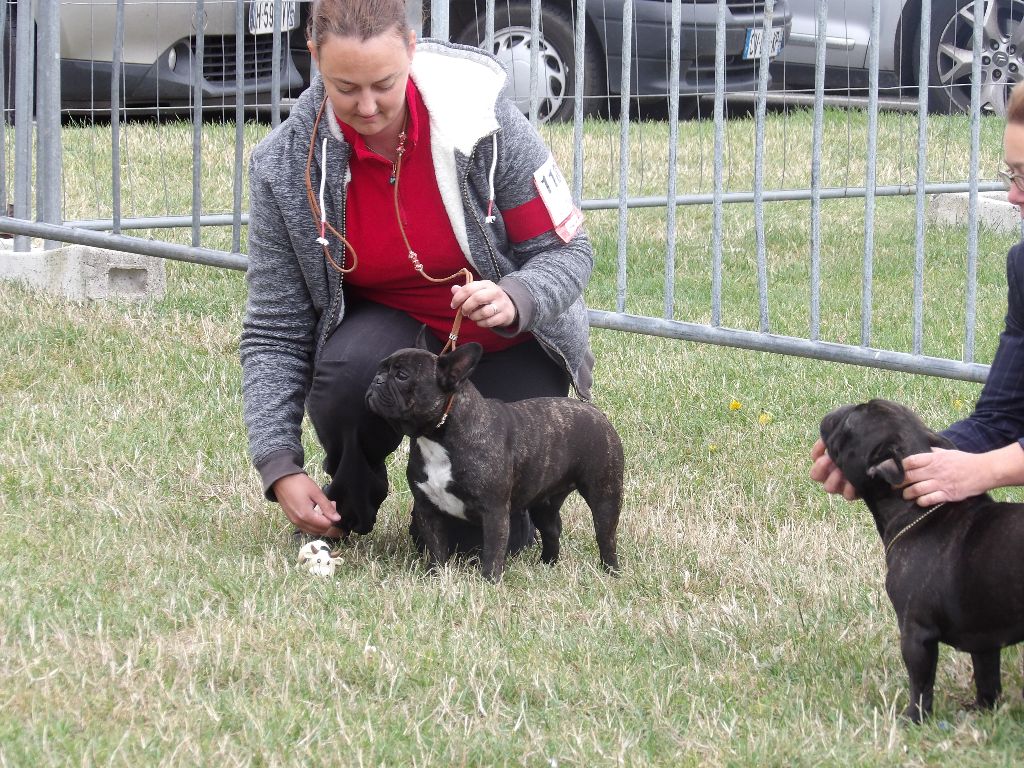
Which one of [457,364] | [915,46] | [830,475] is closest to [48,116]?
[457,364]

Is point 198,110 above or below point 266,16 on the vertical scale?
below

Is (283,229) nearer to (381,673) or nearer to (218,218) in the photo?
(381,673)

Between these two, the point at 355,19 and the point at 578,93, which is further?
the point at 578,93

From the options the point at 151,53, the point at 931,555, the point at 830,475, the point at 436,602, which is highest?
the point at 151,53

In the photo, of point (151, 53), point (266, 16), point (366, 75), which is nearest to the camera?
point (366, 75)

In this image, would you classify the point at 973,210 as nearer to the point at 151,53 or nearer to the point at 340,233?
the point at 340,233

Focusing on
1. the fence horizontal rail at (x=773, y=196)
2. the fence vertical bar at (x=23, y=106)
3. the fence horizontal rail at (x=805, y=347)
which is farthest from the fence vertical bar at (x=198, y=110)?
the fence horizontal rail at (x=773, y=196)

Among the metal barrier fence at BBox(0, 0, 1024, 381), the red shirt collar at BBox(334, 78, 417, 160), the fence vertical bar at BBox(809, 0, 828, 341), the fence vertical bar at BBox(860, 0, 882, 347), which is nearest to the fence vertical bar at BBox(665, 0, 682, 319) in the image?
the metal barrier fence at BBox(0, 0, 1024, 381)

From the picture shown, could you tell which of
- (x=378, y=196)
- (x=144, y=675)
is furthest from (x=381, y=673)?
(x=378, y=196)

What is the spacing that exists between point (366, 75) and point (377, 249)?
0.64 meters

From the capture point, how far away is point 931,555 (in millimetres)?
3447

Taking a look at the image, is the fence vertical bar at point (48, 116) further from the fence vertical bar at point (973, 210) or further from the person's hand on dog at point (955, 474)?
the person's hand on dog at point (955, 474)

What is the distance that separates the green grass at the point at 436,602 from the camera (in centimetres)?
337

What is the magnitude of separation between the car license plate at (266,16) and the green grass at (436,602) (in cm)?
177
